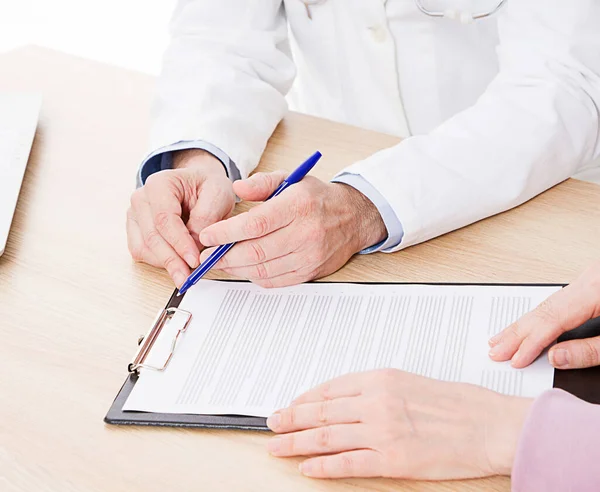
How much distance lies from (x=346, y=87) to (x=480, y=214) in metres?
0.56

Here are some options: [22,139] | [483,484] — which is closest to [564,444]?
[483,484]

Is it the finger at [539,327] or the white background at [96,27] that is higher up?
the finger at [539,327]

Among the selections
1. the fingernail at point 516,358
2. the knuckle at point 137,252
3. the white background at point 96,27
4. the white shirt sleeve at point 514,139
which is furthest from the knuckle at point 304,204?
the white background at point 96,27

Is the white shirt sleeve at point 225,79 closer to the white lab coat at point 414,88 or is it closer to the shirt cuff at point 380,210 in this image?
the white lab coat at point 414,88

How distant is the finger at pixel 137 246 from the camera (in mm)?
1050

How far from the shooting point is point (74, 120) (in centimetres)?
142

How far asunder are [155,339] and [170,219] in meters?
0.19

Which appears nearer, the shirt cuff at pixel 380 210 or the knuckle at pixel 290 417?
the knuckle at pixel 290 417

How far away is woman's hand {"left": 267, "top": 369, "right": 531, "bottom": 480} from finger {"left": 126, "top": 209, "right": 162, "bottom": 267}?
344 mm

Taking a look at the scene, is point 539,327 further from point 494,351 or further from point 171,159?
point 171,159

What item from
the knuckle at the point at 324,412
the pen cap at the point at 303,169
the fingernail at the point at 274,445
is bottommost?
the fingernail at the point at 274,445

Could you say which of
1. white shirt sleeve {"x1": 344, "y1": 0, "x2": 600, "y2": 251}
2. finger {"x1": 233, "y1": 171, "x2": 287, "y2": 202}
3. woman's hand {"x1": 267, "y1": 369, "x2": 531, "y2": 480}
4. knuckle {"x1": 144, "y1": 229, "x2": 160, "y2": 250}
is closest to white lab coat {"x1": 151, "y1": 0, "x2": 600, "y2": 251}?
white shirt sleeve {"x1": 344, "y1": 0, "x2": 600, "y2": 251}

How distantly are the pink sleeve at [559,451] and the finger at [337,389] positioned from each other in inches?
6.3

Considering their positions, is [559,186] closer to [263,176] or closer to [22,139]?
[263,176]
